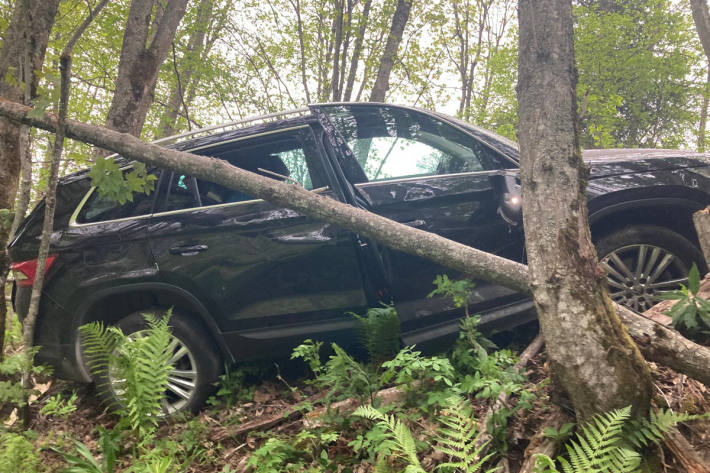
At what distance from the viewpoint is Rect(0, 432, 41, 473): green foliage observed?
5.68 feet

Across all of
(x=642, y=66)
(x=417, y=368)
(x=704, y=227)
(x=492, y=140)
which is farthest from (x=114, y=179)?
(x=642, y=66)

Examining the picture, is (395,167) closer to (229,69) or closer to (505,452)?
(505,452)

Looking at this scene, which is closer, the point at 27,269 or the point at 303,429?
the point at 303,429

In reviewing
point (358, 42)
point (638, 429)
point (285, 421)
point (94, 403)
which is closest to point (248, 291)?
point (285, 421)

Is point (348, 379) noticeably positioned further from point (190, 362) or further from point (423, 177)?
point (423, 177)

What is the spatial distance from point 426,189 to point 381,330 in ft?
3.47

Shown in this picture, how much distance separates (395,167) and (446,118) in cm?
62

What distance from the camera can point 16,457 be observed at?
178cm

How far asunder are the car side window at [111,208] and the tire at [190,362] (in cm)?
70

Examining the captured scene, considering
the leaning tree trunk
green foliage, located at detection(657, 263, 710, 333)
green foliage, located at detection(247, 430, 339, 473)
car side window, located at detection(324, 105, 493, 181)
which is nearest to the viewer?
the leaning tree trunk

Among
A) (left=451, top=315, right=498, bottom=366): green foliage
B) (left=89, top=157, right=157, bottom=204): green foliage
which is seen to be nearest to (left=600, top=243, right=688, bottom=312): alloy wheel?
(left=451, top=315, right=498, bottom=366): green foliage

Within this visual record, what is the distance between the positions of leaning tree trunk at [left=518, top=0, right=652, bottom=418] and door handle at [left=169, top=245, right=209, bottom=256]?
205cm

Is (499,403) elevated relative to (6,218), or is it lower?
lower

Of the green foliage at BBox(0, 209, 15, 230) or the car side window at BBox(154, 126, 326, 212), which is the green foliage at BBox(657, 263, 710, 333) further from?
the green foliage at BBox(0, 209, 15, 230)
